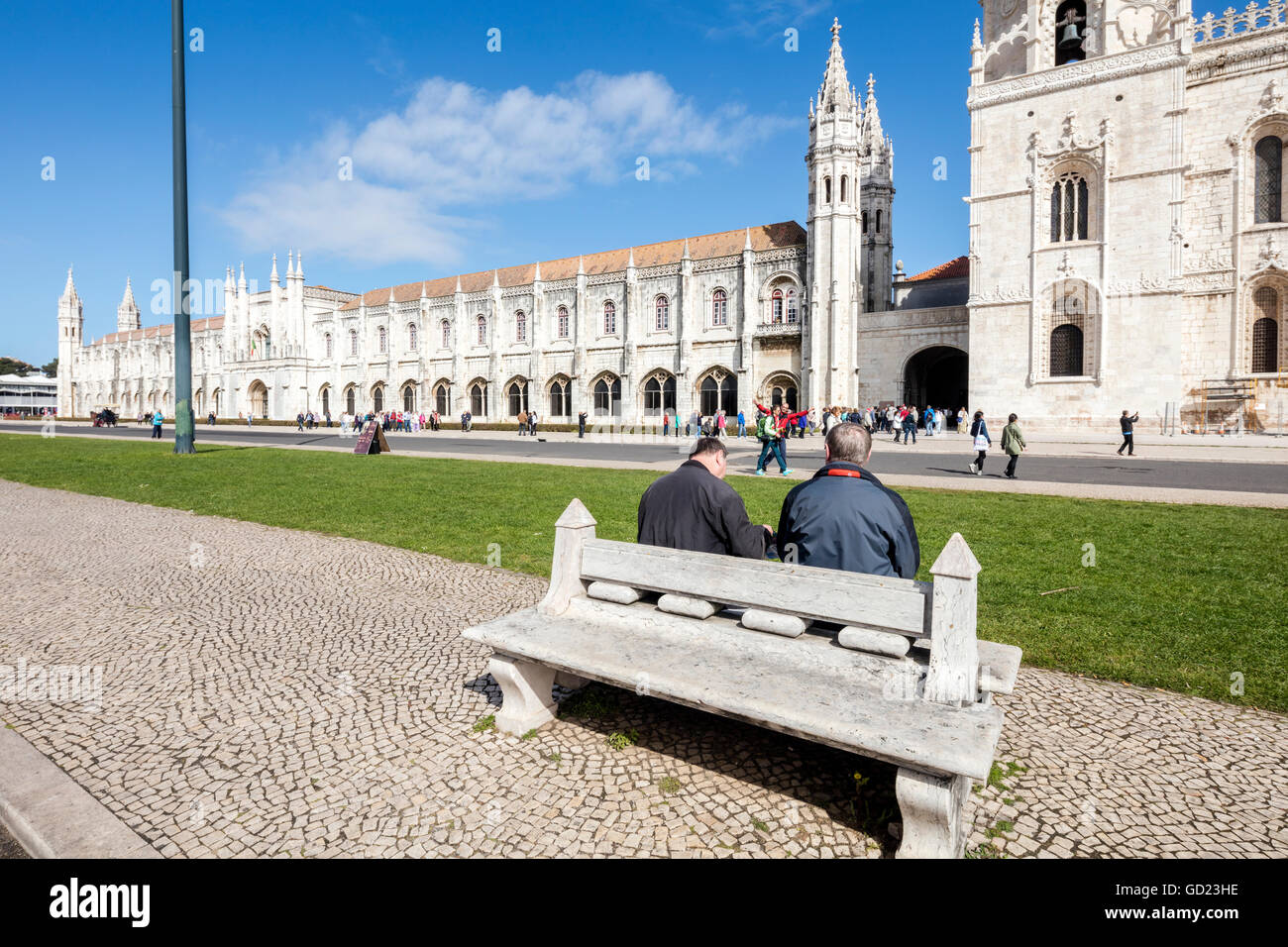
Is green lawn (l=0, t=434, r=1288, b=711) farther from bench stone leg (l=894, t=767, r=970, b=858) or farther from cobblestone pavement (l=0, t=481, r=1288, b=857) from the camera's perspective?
bench stone leg (l=894, t=767, r=970, b=858)

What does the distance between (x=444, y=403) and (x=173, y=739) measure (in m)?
54.8

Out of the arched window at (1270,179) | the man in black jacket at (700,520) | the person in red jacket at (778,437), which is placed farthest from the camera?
the arched window at (1270,179)

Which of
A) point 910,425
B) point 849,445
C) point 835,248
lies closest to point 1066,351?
point 910,425

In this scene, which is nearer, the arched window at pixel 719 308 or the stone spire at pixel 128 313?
the arched window at pixel 719 308

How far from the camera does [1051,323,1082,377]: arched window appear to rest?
1212 inches

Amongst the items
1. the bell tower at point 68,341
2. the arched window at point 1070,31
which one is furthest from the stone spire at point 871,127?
the bell tower at point 68,341

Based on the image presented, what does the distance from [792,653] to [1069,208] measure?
3550cm

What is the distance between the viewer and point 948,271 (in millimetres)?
40219

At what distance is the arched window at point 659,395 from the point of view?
44.2m

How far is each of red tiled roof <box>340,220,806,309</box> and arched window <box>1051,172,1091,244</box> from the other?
1272 centimetres

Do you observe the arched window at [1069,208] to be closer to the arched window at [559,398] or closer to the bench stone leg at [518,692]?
the arched window at [559,398]

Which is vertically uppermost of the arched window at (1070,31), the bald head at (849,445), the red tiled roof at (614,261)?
the arched window at (1070,31)

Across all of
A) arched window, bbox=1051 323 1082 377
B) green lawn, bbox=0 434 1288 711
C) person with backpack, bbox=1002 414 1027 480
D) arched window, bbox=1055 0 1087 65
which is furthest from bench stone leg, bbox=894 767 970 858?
arched window, bbox=1055 0 1087 65

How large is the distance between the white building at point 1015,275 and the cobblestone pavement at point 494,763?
31.9m
